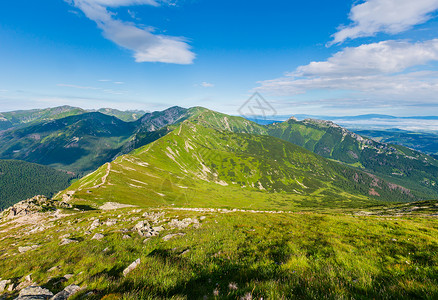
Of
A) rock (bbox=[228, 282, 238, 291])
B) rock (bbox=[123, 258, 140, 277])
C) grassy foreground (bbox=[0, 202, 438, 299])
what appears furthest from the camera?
rock (bbox=[123, 258, 140, 277])

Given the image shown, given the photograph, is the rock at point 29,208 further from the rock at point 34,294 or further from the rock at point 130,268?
the rock at point 130,268

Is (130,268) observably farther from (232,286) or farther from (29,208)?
(29,208)

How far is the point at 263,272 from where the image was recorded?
742cm

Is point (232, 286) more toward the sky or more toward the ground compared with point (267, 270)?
more toward the sky

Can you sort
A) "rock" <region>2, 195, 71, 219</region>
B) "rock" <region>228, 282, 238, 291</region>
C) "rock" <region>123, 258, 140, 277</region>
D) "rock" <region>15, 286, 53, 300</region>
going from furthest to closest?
1. "rock" <region>2, 195, 71, 219</region>
2. "rock" <region>123, 258, 140, 277</region>
3. "rock" <region>15, 286, 53, 300</region>
4. "rock" <region>228, 282, 238, 291</region>

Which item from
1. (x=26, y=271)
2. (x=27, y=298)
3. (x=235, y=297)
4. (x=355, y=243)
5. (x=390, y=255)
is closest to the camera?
(x=235, y=297)

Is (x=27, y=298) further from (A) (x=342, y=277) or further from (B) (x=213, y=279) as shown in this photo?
(A) (x=342, y=277)

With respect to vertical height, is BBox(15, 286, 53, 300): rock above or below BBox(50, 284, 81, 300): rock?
below

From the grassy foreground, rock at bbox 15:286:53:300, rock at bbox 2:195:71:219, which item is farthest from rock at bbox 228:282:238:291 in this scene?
rock at bbox 2:195:71:219

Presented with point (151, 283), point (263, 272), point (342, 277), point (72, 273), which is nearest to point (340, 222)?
point (342, 277)

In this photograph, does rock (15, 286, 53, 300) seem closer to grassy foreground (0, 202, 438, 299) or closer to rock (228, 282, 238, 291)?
grassy foreground (0, 202, 438, 299)

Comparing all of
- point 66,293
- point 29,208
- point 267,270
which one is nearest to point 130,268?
point 66,293

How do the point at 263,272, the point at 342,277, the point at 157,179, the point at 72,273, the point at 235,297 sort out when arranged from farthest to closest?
the point at 157,179 → the point at 72,273 → the point at 263,272 → the point at 342,277 → the point at 235,297

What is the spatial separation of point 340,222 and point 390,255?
32.3ft
